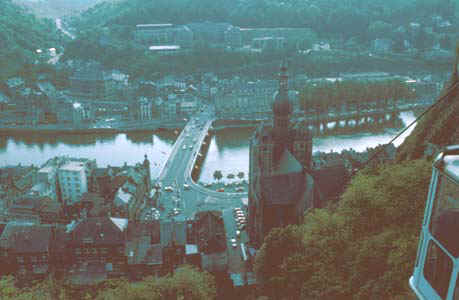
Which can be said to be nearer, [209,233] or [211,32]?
[209,233]

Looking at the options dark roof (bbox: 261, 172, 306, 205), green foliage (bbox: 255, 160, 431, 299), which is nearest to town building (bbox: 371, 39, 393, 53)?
dark roof (bbox: 261, 172, 306, 205)

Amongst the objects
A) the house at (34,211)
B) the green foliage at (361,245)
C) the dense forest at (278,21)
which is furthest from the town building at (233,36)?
the green foliage at (361,245)

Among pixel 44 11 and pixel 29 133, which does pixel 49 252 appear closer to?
pixel 29 133

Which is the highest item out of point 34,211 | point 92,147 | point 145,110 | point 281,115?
point 281,115

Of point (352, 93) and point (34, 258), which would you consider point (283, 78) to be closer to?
point (34, 258)

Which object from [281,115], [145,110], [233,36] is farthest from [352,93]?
[233,36]

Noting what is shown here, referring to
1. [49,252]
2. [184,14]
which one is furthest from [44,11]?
[49,252]
